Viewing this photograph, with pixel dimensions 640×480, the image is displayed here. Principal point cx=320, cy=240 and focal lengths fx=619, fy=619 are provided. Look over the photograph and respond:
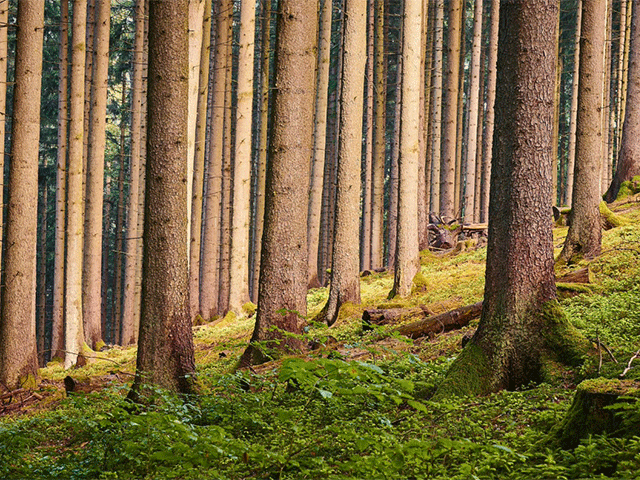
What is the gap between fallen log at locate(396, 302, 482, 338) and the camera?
8773 mm

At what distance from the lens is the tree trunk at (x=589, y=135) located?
932 cm

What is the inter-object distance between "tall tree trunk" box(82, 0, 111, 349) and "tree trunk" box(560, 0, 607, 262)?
11.5 m

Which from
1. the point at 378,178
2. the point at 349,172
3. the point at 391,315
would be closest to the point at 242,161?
the point at 349,172

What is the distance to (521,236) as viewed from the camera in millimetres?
5430

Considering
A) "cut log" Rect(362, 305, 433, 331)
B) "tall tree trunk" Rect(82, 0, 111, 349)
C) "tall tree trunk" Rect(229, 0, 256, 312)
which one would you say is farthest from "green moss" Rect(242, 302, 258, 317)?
"cut log" Rect(362, 305, 433, 331)

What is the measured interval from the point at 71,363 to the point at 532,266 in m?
12.8

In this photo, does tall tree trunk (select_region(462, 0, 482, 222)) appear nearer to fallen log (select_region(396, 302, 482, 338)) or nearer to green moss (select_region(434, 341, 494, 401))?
fallen log (select_region(396, 302, 482, 338))

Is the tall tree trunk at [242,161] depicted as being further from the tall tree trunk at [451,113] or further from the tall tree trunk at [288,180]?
the tall tree trunk at [288,180]

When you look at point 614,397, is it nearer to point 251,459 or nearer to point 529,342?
point 529,342

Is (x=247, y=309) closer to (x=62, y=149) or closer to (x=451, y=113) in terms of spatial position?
(x=62, y=149)

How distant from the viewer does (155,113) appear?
665 centimetres

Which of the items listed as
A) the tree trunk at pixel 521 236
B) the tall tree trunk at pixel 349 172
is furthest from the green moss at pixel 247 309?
the tree trunk at pixel 521 236

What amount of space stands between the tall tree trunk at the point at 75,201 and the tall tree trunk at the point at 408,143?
24.2ft

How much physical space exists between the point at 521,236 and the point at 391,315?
449 centimetres
